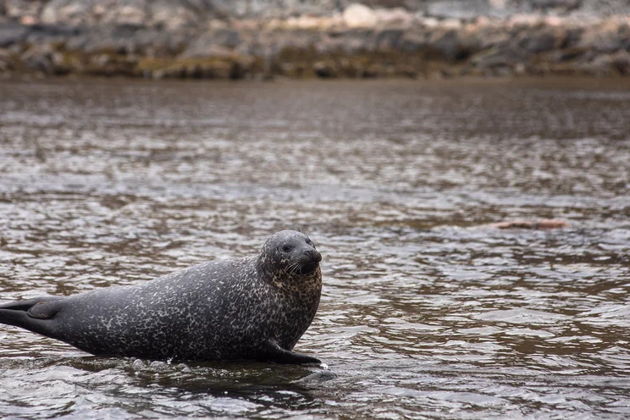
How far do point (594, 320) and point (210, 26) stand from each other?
9658cm

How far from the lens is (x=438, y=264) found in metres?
16.7

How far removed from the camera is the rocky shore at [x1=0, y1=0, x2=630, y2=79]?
8650 cm

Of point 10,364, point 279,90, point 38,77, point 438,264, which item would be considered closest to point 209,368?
point 10,364

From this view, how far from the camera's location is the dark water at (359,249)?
9.88 m

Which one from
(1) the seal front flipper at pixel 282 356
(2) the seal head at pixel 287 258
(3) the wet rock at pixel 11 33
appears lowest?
(1) the seal front flipper at pixel 282 356

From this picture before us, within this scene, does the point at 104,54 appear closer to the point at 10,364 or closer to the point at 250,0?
the point at 250,0

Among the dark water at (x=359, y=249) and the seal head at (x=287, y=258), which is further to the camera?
the seal head at (x=287, y=258)

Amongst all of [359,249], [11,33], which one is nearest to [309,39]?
[11,33]

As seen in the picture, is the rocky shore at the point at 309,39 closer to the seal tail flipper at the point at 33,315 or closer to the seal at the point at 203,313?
the seal tail flipper at the point at 33,315

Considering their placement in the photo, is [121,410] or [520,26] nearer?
[121,410]

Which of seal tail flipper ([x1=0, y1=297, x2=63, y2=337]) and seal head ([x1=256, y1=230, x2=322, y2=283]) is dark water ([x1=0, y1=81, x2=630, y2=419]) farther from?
seal head ([x1=256, y1=230, x2=322, y2=283])

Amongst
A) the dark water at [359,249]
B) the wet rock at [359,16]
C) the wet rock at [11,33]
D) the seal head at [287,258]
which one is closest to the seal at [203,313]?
the seal head at [287,258]

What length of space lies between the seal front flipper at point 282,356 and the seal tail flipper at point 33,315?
8.10ft

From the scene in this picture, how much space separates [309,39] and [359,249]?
275 feet
